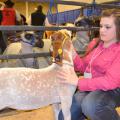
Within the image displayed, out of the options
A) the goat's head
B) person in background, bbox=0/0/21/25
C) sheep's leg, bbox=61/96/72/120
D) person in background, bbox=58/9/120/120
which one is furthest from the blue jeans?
person in background, bbox=0/0/21/25

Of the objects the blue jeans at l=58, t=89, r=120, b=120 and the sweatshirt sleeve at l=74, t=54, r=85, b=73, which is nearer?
the blue jeans at l=58, t=89, r=120, b=120

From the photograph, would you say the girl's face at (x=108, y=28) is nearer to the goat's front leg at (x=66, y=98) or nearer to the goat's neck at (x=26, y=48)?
the goat's front leg at (x=66, y=98)

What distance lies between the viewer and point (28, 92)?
126cm

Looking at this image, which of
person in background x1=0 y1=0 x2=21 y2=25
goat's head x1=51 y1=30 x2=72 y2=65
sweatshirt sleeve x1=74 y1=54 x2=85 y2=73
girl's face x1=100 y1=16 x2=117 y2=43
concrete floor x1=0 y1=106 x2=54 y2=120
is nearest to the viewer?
goat's head x1=51 y1=30 x2=72 y2=65

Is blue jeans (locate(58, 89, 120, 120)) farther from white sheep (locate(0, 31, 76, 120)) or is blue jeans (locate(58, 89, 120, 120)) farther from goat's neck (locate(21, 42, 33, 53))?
goat's neck (locate(21, 42, 33, 53))

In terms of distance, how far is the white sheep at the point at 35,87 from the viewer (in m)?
1.21

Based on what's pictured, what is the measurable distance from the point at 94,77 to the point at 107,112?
8.9 inches

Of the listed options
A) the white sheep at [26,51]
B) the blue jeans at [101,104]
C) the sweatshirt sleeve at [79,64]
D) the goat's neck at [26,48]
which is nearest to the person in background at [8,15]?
the white sheep at [26,51]

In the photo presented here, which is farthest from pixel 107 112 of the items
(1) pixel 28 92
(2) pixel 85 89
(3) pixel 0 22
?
(3) pixel 0 22

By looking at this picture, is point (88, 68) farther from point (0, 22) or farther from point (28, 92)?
point (0, 22)

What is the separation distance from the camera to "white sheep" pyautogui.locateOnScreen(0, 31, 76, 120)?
1.21 metres

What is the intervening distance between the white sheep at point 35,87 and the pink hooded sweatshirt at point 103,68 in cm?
14

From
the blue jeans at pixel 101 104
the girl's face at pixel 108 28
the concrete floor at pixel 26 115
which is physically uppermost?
the girl's face at pixel 108 28

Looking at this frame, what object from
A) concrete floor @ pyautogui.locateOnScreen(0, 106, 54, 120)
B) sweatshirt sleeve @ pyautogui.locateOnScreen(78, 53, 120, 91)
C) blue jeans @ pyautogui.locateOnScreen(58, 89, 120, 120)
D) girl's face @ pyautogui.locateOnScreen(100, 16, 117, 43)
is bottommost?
concrete floor @ pyautogui.locateOnScreen(0, 106, 54, 120)
